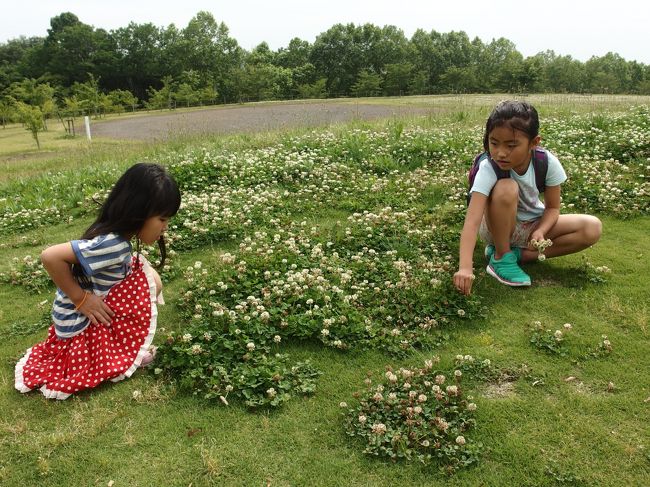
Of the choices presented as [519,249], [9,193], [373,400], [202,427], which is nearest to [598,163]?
[519,249]

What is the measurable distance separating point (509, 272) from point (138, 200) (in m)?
3.21

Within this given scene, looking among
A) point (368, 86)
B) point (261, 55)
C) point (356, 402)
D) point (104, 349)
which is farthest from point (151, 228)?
point (261, 55)

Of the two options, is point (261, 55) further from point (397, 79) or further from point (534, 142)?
point (534, 142)

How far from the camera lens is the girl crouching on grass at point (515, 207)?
405 cm

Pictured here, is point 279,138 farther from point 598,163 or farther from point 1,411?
point 1,411

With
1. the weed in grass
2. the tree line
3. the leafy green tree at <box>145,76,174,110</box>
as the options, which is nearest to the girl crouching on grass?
the weed in grass

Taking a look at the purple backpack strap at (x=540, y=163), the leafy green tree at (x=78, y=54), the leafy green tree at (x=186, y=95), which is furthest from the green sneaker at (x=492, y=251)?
the leafy green tree at (x=78, y=54)

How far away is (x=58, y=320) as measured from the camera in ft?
11.4

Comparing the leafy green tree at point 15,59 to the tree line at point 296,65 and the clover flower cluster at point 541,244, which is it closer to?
the tree line at point 296,65

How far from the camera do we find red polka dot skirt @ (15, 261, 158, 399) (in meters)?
3.43

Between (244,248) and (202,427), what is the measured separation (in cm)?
241

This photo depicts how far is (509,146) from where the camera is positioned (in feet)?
13.5

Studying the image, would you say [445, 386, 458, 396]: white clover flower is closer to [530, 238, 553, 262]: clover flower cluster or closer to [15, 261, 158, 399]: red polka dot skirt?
[530, 238, 553, 262]: clover flower cluster

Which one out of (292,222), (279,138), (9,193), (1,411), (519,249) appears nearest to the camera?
(1,411)
